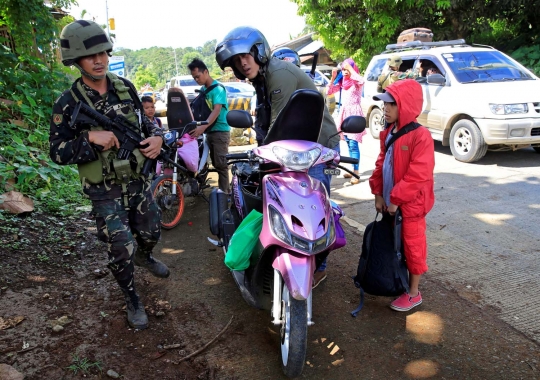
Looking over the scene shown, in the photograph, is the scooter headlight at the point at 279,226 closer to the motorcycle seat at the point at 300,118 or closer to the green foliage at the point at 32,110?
the motorcycle seat at the point at 300,118

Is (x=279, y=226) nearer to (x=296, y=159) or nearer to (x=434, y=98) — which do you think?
(x=296, y=159)

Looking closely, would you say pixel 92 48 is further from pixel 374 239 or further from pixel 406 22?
pixel 406 22

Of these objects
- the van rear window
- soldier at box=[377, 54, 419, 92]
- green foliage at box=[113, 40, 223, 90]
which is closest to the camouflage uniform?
soldier at box=[377, 54, 419, 92]

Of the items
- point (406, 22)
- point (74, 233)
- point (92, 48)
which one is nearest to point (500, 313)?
point (92, 48)

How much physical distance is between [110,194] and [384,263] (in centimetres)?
201

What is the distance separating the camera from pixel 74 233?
15.6 feet

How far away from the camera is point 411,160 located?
3.07 meters

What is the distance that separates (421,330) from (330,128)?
5.46 ft

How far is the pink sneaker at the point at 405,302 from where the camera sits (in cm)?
329

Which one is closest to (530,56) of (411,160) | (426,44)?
(426,44)

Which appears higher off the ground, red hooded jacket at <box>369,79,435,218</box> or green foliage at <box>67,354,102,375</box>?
red hooded jacket at <box>369,79,435,218</box>

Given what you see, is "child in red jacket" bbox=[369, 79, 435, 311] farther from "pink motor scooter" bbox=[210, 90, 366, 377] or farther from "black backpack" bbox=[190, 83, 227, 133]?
"black backpack" bbox=[190, 83, 227, 133]

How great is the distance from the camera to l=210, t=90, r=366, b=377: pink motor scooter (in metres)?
2.49

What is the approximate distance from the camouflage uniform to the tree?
13.4m
